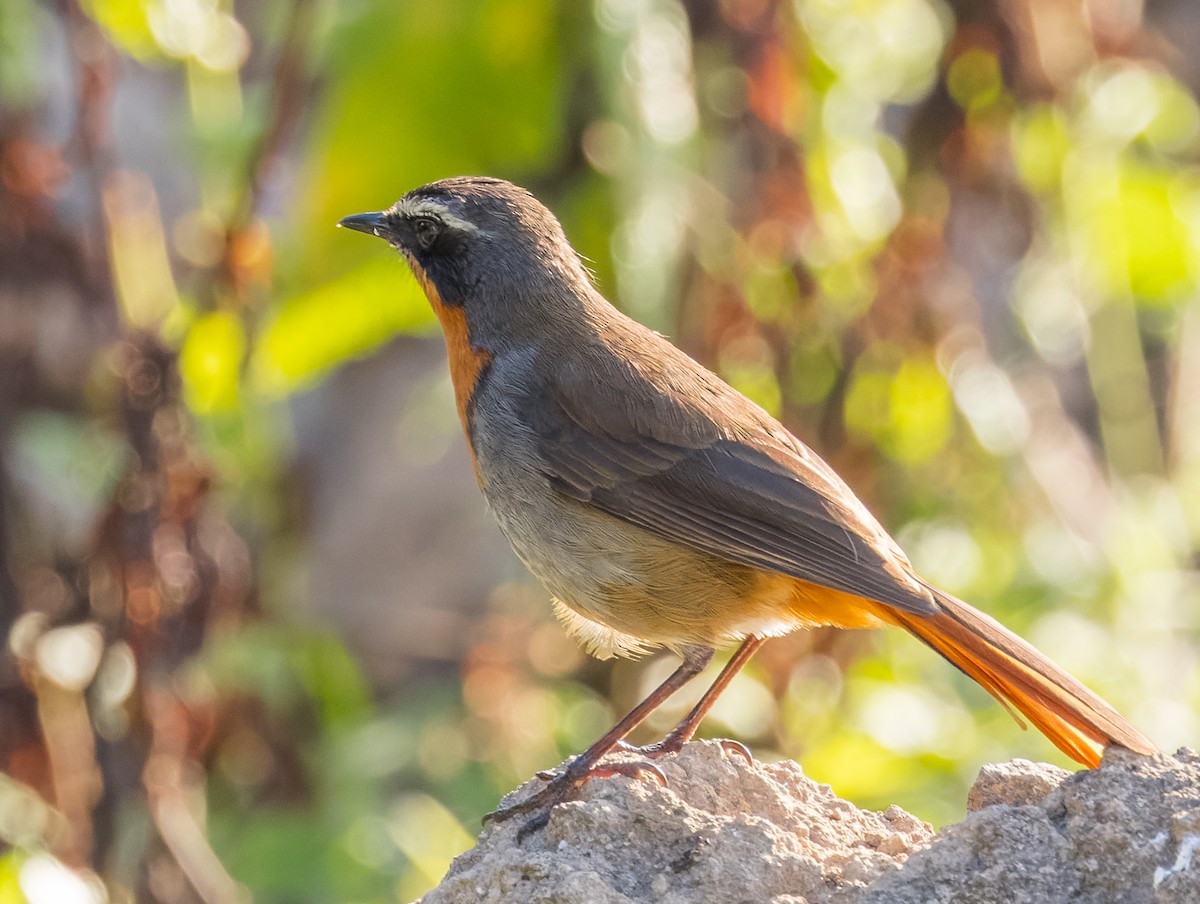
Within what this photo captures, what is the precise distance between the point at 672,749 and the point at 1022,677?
88 centimetres

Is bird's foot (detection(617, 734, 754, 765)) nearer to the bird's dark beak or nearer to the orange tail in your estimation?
the orange tail

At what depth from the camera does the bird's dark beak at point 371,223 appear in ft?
15.8

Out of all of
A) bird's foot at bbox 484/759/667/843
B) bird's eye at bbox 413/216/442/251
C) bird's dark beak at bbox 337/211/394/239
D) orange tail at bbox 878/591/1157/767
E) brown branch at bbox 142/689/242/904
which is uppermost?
bird's eye at bbox 413/216/442/251

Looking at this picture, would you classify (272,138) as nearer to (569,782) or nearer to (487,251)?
(487,251)

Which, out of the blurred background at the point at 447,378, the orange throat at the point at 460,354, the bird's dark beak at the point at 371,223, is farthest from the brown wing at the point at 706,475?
the blurred background at the point at 447,378

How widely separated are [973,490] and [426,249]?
125 inches

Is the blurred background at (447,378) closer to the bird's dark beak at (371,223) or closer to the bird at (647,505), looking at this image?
the bird's dark beak at (371,223)

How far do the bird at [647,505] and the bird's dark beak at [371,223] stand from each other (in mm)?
209

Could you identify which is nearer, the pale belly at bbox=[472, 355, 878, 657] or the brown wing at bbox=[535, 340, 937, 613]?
the brown wing at bbox=[535, 340, 937, 613]

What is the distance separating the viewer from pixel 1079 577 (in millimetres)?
6277

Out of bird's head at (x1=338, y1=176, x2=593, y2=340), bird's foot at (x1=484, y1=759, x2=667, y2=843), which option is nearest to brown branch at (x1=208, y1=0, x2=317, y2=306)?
bird's head at (x1=338, y1=176, x2=593, y2=340)

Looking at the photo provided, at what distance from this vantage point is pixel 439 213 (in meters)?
4.67

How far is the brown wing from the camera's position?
3.92 m

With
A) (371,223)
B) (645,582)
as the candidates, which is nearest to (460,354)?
(371,223)
